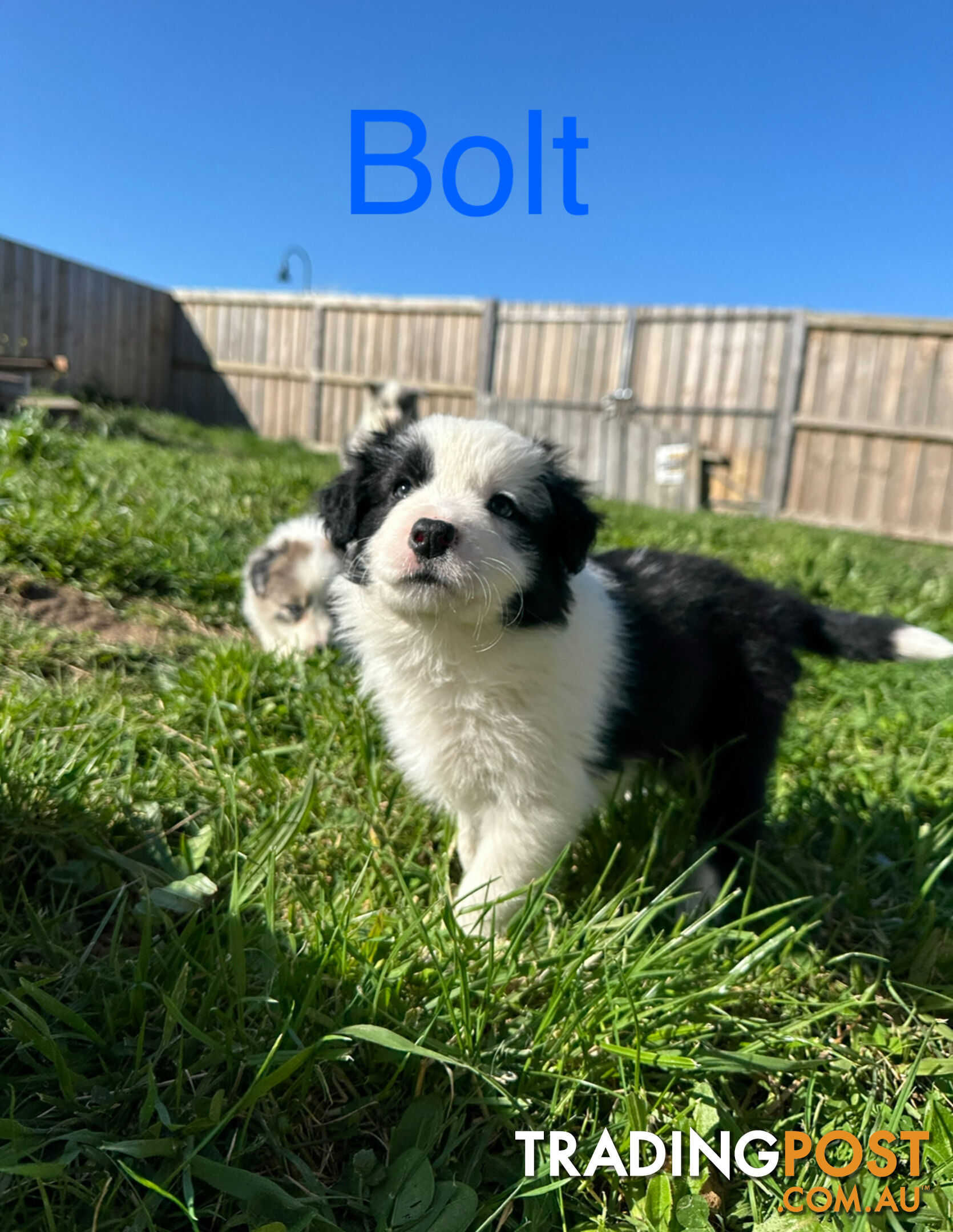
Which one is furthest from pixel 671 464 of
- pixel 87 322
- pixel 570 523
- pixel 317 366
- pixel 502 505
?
pixel 502 505

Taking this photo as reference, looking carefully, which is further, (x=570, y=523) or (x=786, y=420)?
(x=786, y=420)

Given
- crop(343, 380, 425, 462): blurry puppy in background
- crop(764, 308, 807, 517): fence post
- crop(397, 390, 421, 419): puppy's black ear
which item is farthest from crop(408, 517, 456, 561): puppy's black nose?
crop(764, 308, 807, 517): fence post

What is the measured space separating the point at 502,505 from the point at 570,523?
20cm

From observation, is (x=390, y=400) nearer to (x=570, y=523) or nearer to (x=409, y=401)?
(x=409, y=401)

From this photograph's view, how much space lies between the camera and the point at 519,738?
2152 millimetres

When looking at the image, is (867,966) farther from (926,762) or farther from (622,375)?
(622,375)

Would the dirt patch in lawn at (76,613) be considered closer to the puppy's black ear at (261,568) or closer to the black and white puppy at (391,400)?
the puppy's black ear at (261,568)

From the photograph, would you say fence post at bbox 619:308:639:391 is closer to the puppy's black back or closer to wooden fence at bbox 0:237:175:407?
wooden fence at bbox 0:237:175:407

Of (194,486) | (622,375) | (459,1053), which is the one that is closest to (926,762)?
(459,1053)

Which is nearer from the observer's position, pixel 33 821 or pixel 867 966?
pixel 33 821

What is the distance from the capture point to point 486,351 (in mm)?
14789

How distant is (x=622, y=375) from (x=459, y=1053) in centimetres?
1354

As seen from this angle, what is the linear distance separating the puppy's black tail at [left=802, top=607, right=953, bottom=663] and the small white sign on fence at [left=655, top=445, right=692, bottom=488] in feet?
34.9

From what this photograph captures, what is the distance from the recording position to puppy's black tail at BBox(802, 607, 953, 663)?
109 inches
